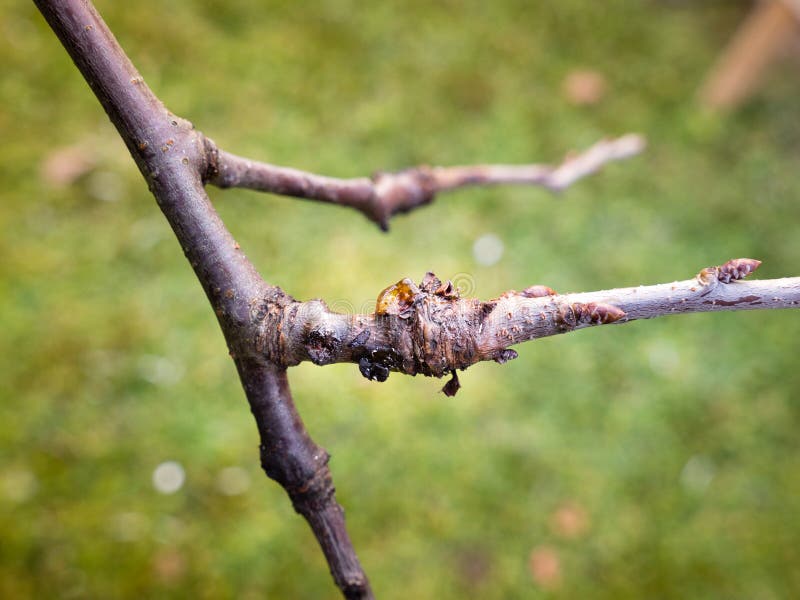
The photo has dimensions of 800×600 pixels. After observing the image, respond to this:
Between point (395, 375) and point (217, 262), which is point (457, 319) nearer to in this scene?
point (217, 262)

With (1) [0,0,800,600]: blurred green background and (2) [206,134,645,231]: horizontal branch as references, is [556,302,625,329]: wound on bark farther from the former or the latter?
(1) [0,0,800,600]: blurred green background

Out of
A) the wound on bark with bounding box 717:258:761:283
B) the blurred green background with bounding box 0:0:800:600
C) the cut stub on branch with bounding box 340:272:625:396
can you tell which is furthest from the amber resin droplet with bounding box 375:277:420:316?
the blurred green background with bounding box 0:0:800:600

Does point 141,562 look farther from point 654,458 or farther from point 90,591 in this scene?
point 654,458

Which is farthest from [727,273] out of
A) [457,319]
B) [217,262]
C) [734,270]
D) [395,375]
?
[395,375]

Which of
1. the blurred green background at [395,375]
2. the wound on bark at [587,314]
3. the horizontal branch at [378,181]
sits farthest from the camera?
the blurred green background at [395,375]

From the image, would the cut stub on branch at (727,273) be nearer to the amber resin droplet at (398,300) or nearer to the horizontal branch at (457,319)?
the horizontal branch at (457,319)

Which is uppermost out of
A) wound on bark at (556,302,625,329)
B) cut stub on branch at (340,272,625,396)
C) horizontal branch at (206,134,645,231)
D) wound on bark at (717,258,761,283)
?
horizontal branch at (206,134,645,231)

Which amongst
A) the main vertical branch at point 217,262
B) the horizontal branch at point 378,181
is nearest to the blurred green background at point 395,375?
the horizontal branch at point 378,181
